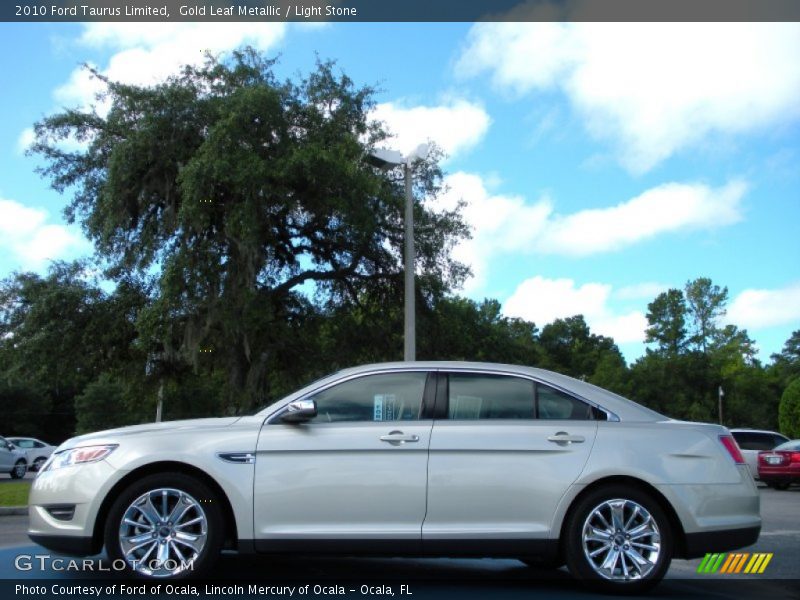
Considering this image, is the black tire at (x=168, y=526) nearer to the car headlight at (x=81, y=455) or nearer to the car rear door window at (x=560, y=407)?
the car headlight at (x=81, y=455)

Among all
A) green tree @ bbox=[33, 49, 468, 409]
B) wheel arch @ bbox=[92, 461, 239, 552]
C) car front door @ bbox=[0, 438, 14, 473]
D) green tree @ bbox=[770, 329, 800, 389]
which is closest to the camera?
wheel arch @ bbox=[92, 461, 239, 552]

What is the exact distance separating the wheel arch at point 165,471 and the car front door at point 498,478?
4.32 feet

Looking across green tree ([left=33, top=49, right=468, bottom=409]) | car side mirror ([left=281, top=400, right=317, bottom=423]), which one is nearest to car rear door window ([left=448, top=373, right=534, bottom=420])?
car side mirror ([left=281, top=400, right=317, bottom=423])

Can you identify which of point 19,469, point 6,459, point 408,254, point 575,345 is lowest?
point 19,469

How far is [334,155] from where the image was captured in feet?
68.3

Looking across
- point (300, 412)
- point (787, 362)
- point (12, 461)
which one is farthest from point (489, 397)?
point (787, 362)

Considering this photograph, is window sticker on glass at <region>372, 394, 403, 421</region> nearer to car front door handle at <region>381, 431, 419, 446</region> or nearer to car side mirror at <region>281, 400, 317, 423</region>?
car front door handle at <region>381, 431, 419, 446</region>

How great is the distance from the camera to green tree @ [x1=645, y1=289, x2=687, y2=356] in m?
105

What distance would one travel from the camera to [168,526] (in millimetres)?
5816

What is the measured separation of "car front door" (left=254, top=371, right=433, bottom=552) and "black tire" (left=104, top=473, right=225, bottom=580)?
322mm

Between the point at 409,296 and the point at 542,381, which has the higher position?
the point at 409,296

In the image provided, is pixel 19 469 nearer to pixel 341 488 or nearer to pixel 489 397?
pixel 341 488

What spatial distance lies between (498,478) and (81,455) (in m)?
2.85

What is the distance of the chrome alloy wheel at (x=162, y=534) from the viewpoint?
19.0 ft
